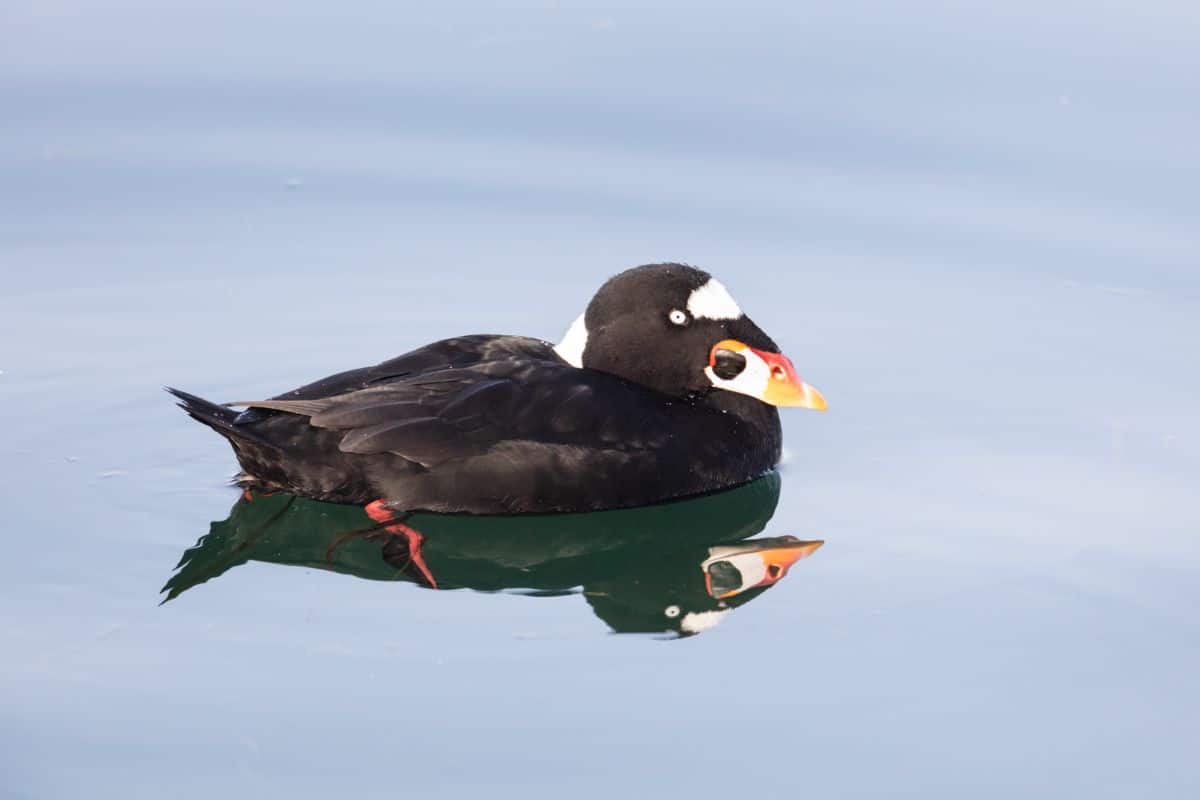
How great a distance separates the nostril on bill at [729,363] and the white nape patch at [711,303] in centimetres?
14

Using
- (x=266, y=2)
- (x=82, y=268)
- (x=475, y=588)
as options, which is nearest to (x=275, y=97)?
(x=266, y=2)

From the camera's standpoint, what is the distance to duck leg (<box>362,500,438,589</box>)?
646 cm

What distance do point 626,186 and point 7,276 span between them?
9.83 feet

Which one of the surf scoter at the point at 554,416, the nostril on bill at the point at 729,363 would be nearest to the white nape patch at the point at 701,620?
the surf scoter at the point at 554,416

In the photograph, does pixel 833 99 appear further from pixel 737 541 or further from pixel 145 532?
pixel 145 532

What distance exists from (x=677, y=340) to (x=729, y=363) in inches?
9.0

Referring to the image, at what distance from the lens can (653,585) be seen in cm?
643

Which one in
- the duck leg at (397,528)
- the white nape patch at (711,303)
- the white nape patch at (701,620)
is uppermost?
the white nape patch at (711,303)

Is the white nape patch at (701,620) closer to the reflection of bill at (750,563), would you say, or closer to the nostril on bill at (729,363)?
the reflection of bill at (750,563)

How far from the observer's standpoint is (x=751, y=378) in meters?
7.31

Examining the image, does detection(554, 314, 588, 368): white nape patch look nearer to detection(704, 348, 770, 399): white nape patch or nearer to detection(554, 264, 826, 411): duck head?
detection(554, 264, 826, 411): duck head

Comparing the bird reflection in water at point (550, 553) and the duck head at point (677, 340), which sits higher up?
the duck head at point (677, 340)

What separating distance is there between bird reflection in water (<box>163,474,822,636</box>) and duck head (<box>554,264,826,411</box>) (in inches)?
21.4

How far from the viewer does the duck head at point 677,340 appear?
23.9 feet
